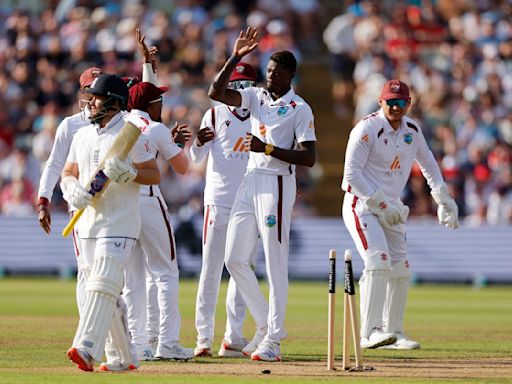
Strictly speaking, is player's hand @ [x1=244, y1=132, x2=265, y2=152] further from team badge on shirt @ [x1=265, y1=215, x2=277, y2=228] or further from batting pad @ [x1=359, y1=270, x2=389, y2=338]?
batting pad @ [x1=359, y1=270, x2=389, y2=338]

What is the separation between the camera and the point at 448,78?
28.4 m

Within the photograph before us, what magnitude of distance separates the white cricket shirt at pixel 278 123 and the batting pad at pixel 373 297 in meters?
1.67

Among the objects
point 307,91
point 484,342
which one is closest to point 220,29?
point 307,91

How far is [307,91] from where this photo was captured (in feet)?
98.7

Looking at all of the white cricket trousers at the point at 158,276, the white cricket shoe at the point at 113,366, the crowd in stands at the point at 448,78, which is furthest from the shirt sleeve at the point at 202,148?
the crowd in stands at the point at 448,78

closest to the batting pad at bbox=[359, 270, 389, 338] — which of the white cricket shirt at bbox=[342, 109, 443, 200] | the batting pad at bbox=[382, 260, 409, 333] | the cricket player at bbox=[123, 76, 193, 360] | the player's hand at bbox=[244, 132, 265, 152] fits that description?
the batting pad at bbox=[382, 260, 409, 333]

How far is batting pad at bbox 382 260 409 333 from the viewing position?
13.2m

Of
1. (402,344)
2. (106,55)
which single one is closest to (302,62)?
(106,55)

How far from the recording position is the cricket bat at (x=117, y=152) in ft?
32.1

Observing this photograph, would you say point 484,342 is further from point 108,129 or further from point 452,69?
point 452,69

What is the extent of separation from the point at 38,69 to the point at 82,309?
18.2 meters

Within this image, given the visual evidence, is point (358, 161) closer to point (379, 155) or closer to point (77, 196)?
point (379, 155)

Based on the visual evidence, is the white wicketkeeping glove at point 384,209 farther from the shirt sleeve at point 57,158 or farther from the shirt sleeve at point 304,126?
the shirt sleeve at point 57,158

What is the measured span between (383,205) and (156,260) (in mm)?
2527
